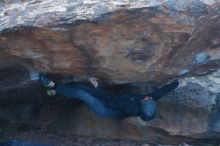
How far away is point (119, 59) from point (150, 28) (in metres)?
0.66

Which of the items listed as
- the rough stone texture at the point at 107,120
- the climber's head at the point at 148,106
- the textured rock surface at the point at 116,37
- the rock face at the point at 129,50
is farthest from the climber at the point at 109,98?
the rough stone texture at the point at 107,120

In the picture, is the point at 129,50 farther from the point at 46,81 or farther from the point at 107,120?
the point at 107,120

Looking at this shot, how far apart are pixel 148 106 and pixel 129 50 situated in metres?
1.08

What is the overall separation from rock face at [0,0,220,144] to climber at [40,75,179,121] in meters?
0.16

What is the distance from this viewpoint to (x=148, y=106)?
6.02m

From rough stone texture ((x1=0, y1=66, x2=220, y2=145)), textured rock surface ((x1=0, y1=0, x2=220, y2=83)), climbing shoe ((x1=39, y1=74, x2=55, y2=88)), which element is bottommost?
rough stone texture ((x1=0, y1=66, x2=220, y2=145))

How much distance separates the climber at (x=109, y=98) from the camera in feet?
20.0

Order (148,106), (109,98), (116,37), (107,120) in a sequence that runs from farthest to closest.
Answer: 1. (107,120)
2. (109,98)
3. (148,106)
4. (116,37)

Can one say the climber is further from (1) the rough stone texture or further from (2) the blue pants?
(1) the rough stone texture

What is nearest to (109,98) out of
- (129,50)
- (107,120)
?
(107,120)

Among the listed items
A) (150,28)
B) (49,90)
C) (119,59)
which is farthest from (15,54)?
(150,28)

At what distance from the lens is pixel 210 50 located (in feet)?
18.1

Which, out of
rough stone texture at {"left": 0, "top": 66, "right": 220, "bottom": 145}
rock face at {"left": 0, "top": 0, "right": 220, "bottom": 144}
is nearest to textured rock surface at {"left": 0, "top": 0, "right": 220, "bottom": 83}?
rock face at {"left": 0, "top": 0, "right": 220, "bottom": 144}

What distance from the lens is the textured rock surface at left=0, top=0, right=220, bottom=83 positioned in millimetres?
4945
